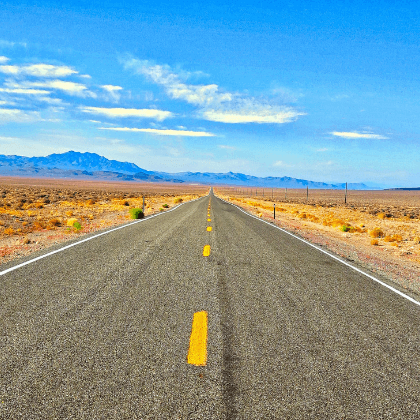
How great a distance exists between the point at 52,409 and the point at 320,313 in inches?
148

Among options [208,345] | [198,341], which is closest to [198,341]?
[198,341]

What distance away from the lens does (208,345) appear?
153 inches

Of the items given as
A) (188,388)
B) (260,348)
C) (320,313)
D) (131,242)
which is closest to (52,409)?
(188,388)

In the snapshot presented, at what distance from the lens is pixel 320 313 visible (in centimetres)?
514

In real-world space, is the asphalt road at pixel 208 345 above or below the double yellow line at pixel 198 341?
below

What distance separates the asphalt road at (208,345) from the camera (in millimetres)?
2896

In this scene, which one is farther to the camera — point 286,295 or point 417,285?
point 417,285

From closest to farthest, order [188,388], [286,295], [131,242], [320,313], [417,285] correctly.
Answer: [188,388], [320,313], [286,295], [417,285], [131,242]

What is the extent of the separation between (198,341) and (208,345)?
15 cm

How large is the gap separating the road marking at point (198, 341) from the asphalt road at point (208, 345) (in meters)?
0.07

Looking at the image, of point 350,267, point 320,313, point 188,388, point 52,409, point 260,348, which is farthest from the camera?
point 350,267

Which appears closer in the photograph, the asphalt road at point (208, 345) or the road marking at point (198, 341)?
the asphalt road at point (208, 345)

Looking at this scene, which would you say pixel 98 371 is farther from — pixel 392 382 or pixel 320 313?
pixel 320 313

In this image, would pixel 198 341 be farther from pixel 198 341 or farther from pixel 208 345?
pixel 208 345
